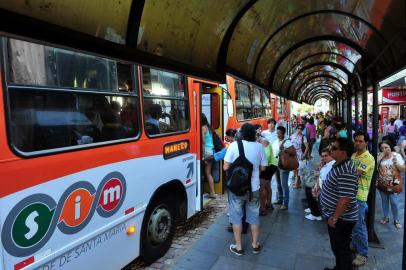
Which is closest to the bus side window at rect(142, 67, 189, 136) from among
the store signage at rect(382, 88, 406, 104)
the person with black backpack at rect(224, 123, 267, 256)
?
the person with black backpack at rect(224, 123, 267, 256)

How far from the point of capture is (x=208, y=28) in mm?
4695

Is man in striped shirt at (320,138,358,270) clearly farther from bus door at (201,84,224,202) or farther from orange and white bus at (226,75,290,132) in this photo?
orange and white bus at (226,75,290,132)

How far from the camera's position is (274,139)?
6.56 meters

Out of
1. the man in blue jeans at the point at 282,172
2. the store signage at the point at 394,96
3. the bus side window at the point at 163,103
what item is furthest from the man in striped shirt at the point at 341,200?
the store signage at the point at 394,96

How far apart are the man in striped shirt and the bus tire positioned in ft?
6.66

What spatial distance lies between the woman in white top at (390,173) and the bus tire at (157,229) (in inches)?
128

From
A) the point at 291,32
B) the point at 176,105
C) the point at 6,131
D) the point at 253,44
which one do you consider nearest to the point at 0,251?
the point at 6,131

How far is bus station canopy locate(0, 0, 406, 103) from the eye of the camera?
2375mm

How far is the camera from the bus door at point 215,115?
7090 millimetres

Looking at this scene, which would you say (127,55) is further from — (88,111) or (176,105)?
(176,105)

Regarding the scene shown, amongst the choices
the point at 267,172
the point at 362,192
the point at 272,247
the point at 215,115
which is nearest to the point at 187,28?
the point at 267,172

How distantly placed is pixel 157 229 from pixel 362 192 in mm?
2549

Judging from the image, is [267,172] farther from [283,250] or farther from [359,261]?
[359,261]

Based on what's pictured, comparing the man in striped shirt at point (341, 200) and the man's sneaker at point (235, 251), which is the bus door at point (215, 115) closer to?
the man's sneaker at point (235, 251)
